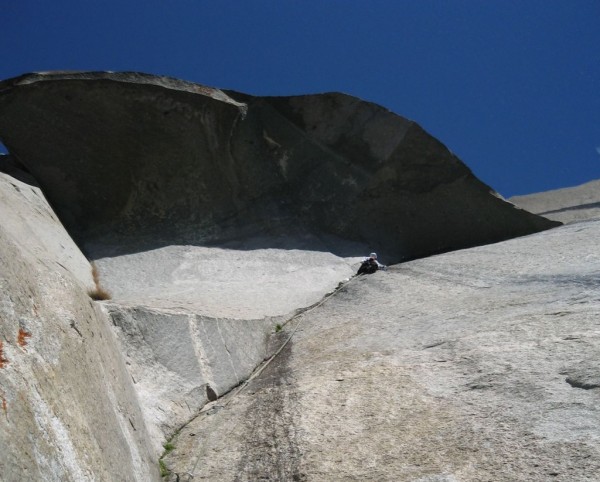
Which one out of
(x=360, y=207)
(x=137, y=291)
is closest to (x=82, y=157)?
(x=137, y=291)

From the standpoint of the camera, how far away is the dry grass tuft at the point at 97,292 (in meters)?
4.87

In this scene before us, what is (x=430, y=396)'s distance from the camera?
338cm

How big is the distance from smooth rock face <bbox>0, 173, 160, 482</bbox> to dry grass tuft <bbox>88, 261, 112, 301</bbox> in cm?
128

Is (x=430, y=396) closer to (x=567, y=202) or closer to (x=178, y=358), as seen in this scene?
(x=178, y=358)

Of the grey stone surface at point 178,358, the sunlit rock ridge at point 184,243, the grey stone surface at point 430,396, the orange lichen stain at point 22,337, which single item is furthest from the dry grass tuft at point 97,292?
the orange lichen stain at point 22,337

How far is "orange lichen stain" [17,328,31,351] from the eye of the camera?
2.37m

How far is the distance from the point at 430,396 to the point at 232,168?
4.09 m

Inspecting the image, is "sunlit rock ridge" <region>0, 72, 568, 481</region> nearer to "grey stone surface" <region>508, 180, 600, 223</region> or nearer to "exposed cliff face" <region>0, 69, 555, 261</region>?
"exposed cliff face" <region>0, 69, 555, 261</region>

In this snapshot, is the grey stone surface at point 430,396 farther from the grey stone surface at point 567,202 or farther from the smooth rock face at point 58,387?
the grey stone surface at point 567,202

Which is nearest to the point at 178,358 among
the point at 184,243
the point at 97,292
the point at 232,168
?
the point at 97,292

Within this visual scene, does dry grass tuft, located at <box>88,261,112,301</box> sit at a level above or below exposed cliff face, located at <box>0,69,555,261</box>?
below

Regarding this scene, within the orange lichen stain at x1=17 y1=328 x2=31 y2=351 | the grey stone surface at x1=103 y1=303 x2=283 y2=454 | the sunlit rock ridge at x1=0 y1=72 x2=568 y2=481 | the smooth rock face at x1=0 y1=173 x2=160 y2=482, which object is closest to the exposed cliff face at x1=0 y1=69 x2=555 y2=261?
the sunlit rock ridge at x1=0 y1=72 x2=568 y2=481

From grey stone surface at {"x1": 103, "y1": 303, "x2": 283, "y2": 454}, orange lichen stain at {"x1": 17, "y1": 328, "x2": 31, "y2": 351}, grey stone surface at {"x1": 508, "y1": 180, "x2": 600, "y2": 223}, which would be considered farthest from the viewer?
grey stone surface at {"x1": 508, "y1": 180, "x2": 600, "y2": 223}

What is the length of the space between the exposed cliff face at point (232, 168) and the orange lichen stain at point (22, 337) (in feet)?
12.1
